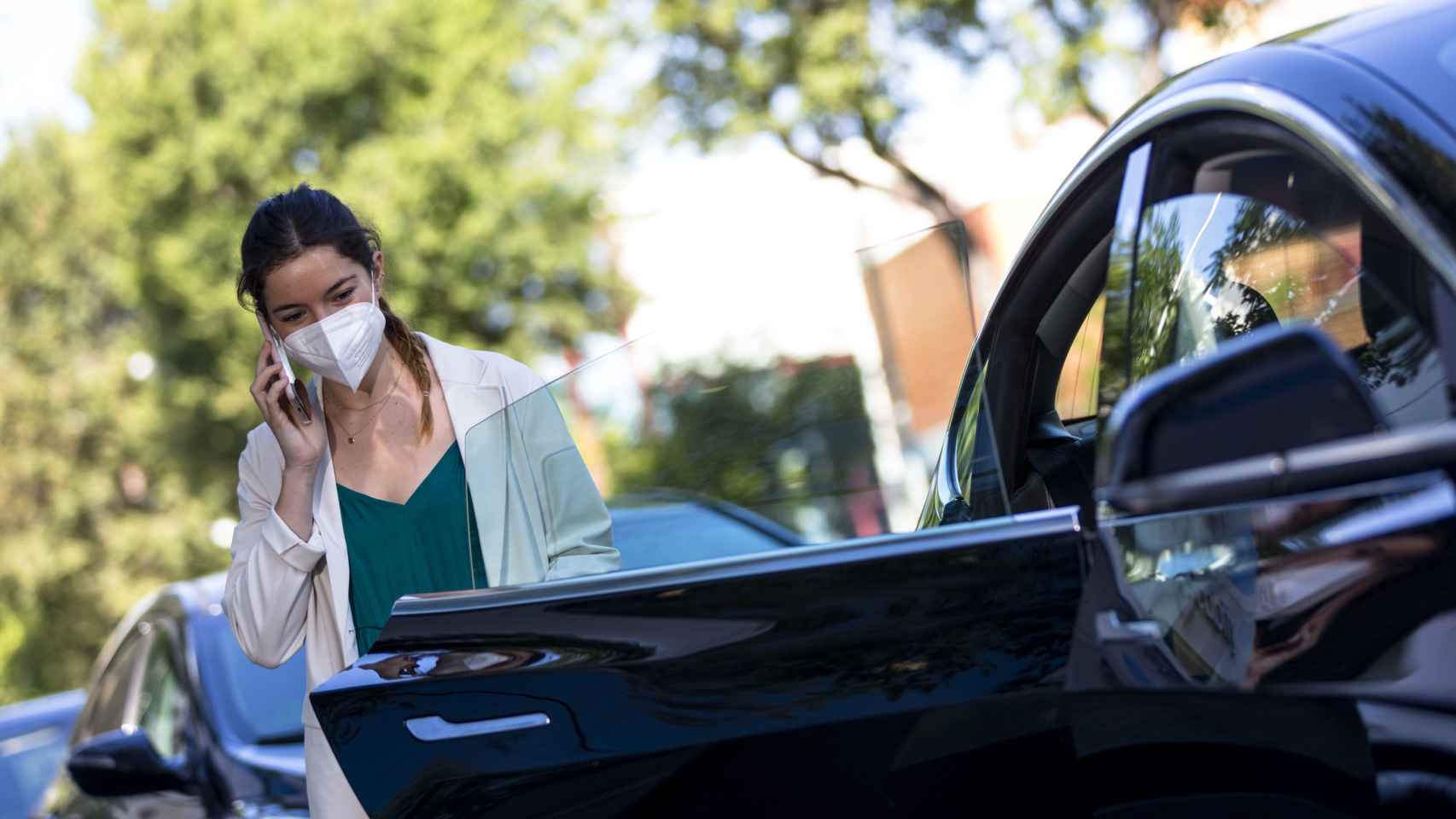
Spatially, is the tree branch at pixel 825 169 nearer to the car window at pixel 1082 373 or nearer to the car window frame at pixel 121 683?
the car window frame at pixel 121 683

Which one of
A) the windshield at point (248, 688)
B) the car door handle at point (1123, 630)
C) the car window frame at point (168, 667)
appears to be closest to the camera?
the car door handle at point (1123, 630)

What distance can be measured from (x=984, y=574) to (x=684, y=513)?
64 centimetres

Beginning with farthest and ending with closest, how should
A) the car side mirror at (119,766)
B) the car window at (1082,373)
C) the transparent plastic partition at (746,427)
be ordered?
the car side mirror at (119,766)
the car window at (1082,373)
the transparent plastic partition at (746,427)

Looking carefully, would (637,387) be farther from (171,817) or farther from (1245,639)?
(171,817)

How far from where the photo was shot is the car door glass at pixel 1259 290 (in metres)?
1.70

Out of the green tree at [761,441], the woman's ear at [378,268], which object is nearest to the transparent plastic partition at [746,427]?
the green tree at [761,441]

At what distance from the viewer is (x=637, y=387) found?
7.32ft

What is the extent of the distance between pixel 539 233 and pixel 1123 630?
22221 millimetres

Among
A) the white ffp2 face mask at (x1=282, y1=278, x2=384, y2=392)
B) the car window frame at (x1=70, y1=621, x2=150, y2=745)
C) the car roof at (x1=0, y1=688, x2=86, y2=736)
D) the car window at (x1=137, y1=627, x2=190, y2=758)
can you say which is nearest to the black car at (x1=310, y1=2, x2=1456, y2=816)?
the white ffp2 face mask at (x1=282, y1=278, x2=384, y2=392)

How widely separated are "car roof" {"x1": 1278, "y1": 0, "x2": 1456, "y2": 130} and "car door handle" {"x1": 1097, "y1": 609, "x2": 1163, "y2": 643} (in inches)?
21.6

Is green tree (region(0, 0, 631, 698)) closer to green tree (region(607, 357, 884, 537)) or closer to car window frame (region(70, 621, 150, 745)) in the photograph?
car window frame (region(70, 621, 150, 745))

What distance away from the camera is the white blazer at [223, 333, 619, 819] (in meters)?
2.29

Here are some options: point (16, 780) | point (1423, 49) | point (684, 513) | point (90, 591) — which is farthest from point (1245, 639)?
point (90, 591)

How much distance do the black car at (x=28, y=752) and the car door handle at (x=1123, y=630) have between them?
7352mm
